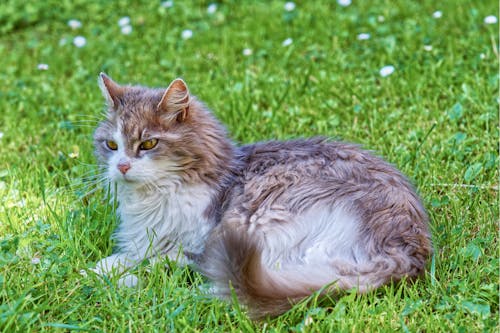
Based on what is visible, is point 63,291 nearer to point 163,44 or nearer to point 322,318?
point 322,318

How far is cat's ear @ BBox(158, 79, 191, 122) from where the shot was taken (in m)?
3.44

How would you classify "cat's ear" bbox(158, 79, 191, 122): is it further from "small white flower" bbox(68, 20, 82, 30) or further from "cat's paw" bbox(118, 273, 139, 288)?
"small white flower" bbox(68, 20, 82, 30)

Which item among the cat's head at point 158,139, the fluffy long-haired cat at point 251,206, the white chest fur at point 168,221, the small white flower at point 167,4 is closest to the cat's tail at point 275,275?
the fluffy long-haired cat at point 251,206

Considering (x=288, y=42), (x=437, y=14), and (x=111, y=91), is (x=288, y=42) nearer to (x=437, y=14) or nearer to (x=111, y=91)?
(x=437, y=14)

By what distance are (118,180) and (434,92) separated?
7.77ft

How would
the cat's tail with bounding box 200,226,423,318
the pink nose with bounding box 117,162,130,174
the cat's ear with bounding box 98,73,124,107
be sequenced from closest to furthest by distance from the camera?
the cat's tail with bounding box 200,226,423,318
the pink nose with bounding box 117,162,130,174
the cat's ear with bounding box 98,73,124,107

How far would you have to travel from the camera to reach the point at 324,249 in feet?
10.4

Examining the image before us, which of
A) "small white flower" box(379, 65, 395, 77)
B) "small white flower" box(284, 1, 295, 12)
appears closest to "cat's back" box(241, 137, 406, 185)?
"small white flower" box(379, 65, 395, 77)

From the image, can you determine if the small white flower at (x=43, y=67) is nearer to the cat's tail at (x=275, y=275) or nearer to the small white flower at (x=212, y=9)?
the small white flower at (x=212, y=9)

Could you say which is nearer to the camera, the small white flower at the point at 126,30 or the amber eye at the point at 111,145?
the amber eye at the point at 111,145

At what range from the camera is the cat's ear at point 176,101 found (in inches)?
135

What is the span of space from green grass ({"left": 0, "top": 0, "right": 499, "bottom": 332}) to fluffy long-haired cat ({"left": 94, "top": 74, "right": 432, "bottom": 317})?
0.39 feet

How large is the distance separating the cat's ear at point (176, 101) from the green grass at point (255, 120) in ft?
2.13

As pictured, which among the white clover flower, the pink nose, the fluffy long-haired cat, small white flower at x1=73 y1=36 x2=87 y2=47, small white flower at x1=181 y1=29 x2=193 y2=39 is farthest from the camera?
small white flower at x1=73 y1=36 x2=87 y2=47
